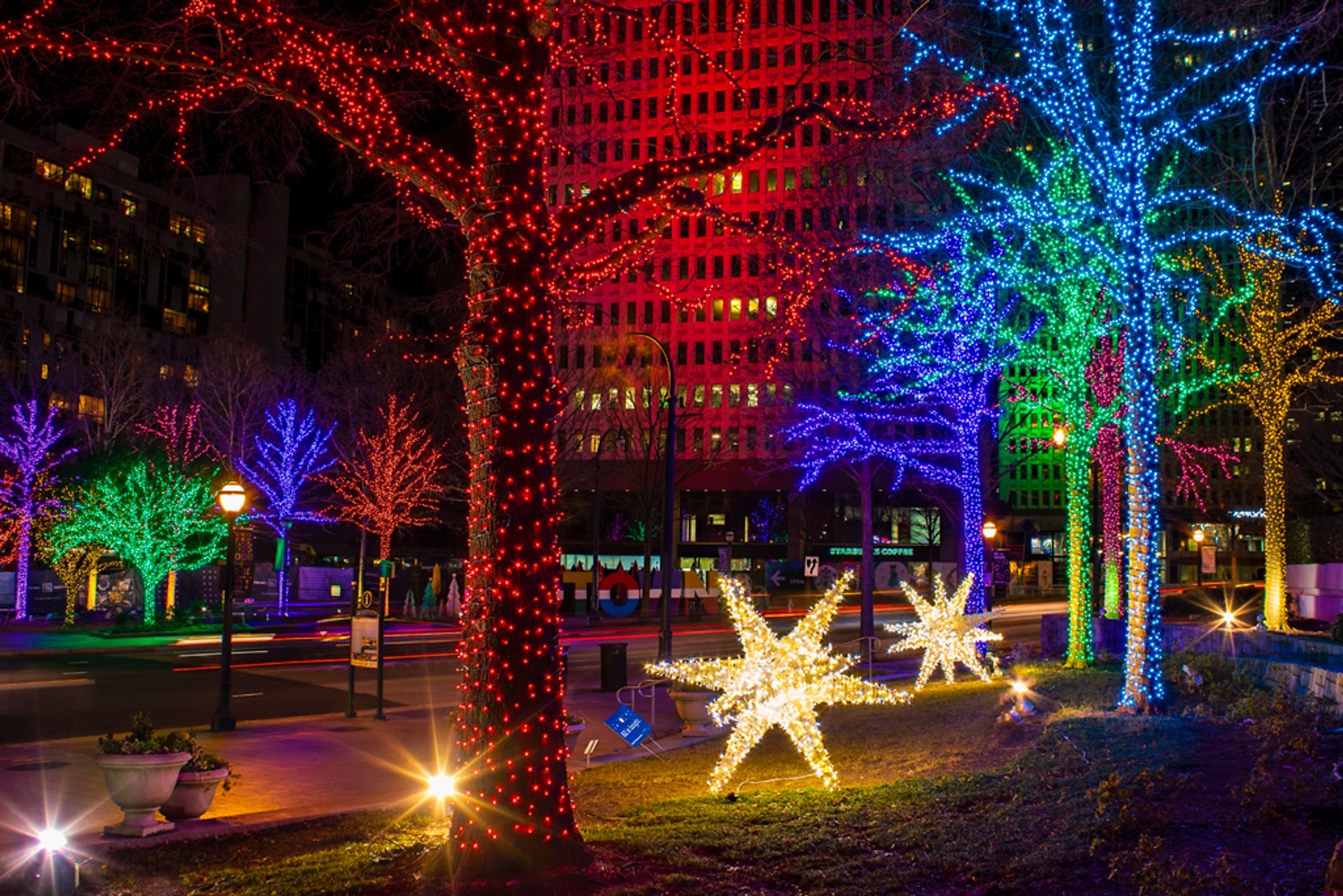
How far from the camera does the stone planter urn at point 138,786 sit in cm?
815

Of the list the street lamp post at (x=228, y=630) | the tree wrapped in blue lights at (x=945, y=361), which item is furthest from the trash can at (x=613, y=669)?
the street lamp post at (x=228, y=630)

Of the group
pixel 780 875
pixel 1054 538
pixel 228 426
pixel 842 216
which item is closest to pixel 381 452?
pixel 228 426

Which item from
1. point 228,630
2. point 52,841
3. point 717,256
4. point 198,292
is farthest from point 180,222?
point 198,292

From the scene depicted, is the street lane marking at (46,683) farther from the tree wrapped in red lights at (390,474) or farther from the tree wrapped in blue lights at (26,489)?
the tree wrapped in red lights at (390,474)

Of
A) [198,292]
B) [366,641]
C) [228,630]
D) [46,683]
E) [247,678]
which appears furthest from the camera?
[198,292]

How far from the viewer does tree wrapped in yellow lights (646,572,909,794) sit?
951cm

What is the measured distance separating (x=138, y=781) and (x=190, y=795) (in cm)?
59

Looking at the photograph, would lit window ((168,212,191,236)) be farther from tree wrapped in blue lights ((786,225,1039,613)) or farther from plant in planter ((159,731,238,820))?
tree wrapped in blue lights ((786,225,1039,613))

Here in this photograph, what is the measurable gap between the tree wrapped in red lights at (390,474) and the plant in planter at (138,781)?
115 feet

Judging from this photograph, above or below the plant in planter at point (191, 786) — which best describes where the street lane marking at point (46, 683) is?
below

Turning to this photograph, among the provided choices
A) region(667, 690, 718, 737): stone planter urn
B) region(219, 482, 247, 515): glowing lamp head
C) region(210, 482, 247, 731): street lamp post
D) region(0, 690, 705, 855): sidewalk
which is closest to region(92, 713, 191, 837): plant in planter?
region(0, 690, 705, 855): sidewalk

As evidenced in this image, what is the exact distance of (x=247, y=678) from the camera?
69.0 feet

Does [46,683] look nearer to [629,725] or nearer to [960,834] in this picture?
[629,725]

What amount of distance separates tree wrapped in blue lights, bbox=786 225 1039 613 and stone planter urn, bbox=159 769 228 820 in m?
12.2
